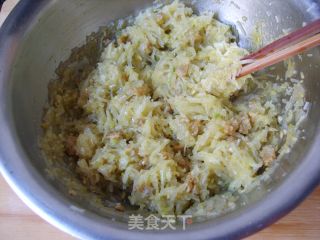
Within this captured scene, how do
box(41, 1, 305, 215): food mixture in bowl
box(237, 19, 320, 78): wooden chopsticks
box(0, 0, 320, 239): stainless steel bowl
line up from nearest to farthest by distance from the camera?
box(0, 0, 320, 239): stainless steel bowl
box(237, 19, 320, 78): wooden chopsticks
box(41, 1, 305, 215): food mixture in bowl

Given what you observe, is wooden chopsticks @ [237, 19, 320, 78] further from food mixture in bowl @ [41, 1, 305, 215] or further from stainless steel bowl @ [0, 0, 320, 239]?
stainless steel bowl @ [0, 0, 320, 239]

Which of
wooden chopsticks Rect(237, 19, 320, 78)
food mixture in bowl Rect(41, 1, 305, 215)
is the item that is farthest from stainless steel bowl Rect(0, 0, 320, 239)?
wooden chopsticks Rect(237, 19, 320, 78)

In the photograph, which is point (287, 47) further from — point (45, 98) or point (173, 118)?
point (45, 98)

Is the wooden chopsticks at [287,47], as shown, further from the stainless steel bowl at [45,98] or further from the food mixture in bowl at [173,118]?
the stainless steel bowl at [45,98]

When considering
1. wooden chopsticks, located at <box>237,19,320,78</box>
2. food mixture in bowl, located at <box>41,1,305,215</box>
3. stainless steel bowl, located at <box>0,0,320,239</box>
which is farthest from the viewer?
food mixture in bowl, located at <box>41,1,305,215</box>

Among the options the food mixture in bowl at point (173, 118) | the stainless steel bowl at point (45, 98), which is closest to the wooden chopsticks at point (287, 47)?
the food mixture in bowl at point (173, 118)

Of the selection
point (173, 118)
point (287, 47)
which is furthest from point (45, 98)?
point (287, 47)

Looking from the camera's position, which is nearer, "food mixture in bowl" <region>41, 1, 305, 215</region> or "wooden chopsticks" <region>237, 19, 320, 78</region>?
"wooden chopsticks" <region>237, 19, 320, 78</region>

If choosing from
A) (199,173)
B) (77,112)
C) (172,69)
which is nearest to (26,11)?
(77,112)
